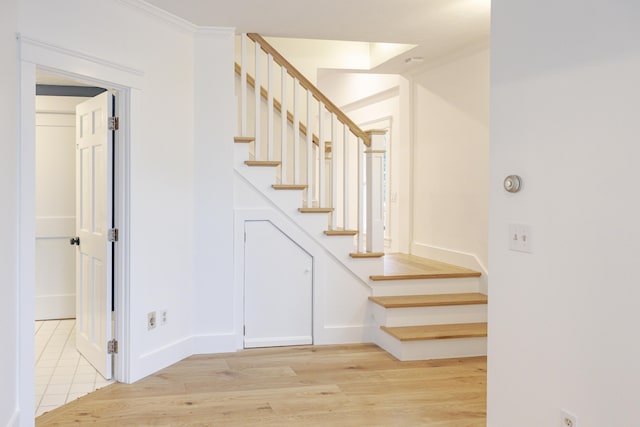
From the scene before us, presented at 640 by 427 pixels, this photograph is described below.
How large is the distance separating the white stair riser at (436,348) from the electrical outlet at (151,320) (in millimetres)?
1833

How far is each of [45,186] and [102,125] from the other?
2.28m

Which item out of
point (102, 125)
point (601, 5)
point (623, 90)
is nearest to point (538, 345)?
point (623, 90)

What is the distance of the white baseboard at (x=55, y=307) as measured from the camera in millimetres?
5629

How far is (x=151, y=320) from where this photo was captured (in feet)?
13.0

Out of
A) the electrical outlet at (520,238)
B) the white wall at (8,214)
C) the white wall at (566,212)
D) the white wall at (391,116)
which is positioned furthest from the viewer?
the white wall at (391,116)

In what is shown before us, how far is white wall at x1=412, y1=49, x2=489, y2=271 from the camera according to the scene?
16.2ft

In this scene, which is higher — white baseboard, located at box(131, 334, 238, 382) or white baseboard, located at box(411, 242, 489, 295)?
white baseboard, located at box(411, 242, 489, 295)

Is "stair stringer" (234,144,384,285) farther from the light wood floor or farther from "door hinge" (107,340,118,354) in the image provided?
"door hinge" (107,340,118,354)

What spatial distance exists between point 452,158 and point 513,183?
2.97 meters

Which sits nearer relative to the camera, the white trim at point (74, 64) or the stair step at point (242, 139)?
the white trim at point (74, 64)

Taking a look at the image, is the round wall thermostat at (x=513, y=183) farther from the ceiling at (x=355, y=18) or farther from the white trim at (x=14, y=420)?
the white trim at (x=14, y=420)

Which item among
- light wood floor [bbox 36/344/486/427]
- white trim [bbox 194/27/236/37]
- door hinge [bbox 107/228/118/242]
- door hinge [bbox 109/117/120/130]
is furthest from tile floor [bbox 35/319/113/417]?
white trim [bbox 194/27/236/37]

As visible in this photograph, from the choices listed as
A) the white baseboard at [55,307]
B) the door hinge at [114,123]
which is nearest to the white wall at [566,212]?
the door hinge at [114,123]

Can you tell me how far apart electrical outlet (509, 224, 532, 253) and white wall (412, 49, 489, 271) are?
95.7 inches
